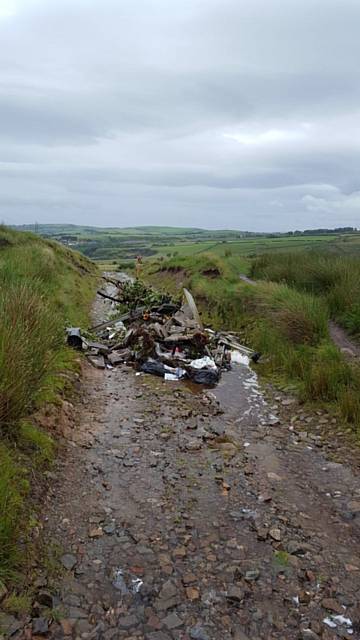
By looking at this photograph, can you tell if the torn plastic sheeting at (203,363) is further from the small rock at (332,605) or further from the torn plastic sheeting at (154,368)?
the small rock at (332,605)

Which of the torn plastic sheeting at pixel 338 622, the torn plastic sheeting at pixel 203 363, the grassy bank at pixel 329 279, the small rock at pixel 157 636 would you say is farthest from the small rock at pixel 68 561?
the grassy bank at pixel 329 279

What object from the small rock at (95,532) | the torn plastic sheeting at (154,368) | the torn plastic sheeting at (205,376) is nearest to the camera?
the small rock at (95,532)

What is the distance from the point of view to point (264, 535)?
4410 mm

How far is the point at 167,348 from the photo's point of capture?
436 inches

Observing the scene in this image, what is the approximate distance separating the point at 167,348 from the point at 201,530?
677 centimetres

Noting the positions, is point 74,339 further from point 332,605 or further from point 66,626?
point 332,605

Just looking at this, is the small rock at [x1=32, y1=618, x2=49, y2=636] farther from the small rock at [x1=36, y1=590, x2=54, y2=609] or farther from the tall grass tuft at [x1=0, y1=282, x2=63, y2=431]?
the tall grass tuft at [x1=0, y1=282, x2=63, y2=431]

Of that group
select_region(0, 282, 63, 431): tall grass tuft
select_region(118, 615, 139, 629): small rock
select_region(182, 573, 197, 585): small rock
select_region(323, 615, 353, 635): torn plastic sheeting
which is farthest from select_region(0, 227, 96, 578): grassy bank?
select_region(323, 615, 353, 635): torn plastic sheeting

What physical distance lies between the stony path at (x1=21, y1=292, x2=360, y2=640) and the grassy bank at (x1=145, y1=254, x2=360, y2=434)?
2.06 feet

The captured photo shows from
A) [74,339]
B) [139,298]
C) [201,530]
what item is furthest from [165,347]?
[201,530]

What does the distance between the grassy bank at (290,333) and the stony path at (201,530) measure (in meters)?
0.63

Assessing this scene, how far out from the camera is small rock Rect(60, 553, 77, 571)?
3826 millimetres

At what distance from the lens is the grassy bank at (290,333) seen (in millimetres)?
7578

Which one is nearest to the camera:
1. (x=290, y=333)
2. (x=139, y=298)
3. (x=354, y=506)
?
(x=354, y=506)
